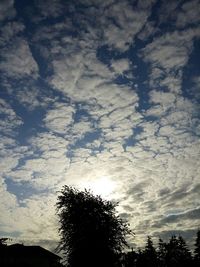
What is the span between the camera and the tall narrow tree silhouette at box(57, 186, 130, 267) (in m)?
36.7

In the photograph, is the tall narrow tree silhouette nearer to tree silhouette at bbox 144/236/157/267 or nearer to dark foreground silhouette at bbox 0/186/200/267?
dark foreground silhouette at bbox 0/186/200/267

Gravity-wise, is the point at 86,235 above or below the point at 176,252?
below

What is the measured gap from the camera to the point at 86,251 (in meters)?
36.7

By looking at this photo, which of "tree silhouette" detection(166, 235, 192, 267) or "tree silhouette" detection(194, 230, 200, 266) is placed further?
"tree silhouette" detection(166, 235, 192, 267)

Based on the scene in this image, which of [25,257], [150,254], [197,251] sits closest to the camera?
[25,257]

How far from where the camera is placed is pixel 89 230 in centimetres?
3784

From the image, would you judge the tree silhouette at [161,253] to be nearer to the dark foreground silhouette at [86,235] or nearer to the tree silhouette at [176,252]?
the tree silhouette at [176,252]

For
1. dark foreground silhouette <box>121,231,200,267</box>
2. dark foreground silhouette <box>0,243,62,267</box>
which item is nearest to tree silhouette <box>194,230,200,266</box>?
dark foreground silhouette <box>121,231,200,267</box>

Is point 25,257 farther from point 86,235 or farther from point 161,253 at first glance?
point 161,253

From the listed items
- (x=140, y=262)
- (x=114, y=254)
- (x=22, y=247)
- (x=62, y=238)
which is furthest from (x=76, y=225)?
(x=140, y=262)

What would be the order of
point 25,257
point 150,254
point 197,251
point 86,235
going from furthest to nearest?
point 150,254
point 197,251
point 25,257
point 86,235

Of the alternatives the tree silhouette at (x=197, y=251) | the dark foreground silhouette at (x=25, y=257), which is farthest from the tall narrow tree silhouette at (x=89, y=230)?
the tree silhouette at (x=197, y=251)

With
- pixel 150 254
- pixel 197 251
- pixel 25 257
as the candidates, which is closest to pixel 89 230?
pixel 25 257

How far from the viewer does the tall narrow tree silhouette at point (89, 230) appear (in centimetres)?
3669
